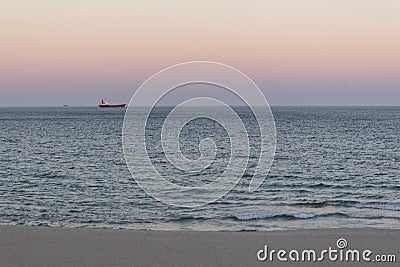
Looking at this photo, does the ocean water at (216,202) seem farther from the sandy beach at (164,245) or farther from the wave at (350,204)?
the sandy beach at (164,245)

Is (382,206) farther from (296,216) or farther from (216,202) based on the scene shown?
(216,202)

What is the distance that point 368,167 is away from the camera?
110 feet

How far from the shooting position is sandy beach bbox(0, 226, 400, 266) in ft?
25.7

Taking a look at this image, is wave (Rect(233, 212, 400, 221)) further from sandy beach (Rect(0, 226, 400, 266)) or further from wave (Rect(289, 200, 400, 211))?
sandy beach (Rect(0, 226, 400, 266))

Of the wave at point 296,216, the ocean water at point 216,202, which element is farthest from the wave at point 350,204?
the wave at point 296,216

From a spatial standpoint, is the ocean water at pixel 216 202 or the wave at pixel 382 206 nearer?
the ocean water at pixel 216 202

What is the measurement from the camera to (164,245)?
870 cm

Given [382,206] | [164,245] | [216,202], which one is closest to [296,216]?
[382,206]

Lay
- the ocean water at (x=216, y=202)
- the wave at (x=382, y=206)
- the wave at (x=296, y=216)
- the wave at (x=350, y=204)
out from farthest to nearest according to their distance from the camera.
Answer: the wave at (x=350, y=204) → the wave at (x=382, y=206) → the wave at (x=296, y=216) → the ocean water at (x=216, y=202)

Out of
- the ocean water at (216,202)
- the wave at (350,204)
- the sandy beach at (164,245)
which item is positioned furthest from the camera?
the wave at (350,204)

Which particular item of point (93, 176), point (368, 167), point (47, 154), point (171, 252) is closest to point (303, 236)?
point (171, 252)

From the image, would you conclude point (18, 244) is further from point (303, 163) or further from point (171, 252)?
point (303, 163)

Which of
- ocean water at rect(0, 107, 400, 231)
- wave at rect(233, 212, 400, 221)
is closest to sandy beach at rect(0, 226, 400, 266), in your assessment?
ocean water at rect(0, 107, 400, 231)

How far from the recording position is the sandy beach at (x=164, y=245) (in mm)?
7832
